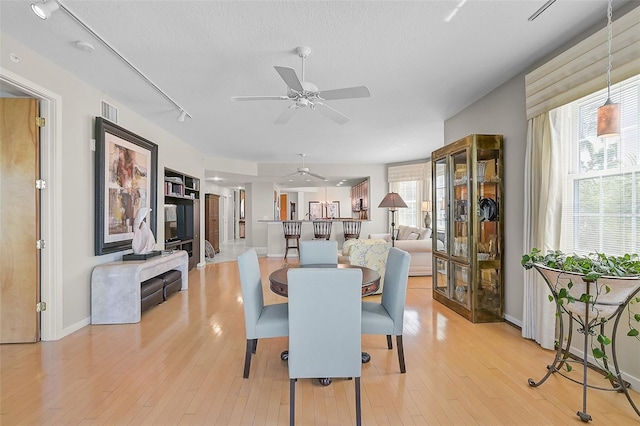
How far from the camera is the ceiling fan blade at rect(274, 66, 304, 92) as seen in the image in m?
2.21

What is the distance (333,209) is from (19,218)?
11.5m

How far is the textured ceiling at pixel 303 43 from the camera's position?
7.09 ft

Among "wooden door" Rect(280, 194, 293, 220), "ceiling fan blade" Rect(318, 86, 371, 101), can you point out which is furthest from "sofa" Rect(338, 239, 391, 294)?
"wooden door" Rect(280, 194, 293, 220)

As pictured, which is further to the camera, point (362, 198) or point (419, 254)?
point (362, 198)

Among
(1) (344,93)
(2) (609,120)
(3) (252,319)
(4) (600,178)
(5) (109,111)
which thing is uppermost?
(5) (109,111)

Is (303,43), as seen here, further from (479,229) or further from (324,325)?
(479,229)

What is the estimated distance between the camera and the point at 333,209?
1388 centimetres

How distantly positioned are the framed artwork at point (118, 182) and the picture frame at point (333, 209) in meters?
9.72

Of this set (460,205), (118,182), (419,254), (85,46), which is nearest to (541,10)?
(460,205)

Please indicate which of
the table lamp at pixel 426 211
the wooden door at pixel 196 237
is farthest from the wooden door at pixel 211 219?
the table lamp at pixel 426 211

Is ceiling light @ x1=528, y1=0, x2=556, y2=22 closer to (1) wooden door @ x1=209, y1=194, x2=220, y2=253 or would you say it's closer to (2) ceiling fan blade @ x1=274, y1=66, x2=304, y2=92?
(2) ceiling fan blade @ x1=274, y1=66, x2=304, y2=92

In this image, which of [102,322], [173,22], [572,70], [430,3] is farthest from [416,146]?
[102,322]

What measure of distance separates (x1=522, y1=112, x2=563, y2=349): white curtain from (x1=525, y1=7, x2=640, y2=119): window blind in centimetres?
19

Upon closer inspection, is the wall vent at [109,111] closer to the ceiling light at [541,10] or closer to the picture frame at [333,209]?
the ceiling light at [541,10]
